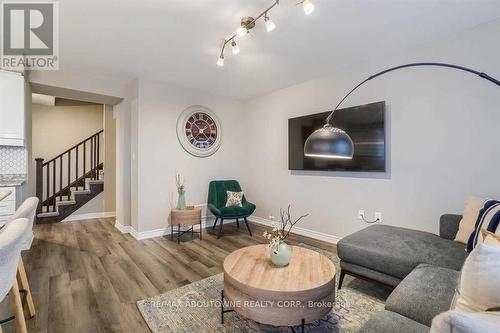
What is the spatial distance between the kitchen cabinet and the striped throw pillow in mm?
4999

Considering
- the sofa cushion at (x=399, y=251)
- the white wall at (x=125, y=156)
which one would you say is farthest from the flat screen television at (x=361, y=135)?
the white wall at (x=125, y=156)

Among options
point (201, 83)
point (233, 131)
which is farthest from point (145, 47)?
point (233, 131)

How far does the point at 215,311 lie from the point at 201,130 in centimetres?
324

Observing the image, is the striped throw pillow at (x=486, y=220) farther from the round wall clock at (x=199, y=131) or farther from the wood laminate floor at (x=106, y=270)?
the round wall clock at (x=199, y=131)

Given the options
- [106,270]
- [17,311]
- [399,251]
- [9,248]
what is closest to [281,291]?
[399,251]

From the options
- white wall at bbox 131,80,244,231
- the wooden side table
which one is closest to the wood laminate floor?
the wooden side table

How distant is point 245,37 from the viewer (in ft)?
8.74

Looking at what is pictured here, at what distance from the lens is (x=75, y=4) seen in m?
2.08

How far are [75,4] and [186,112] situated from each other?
7.56 ft

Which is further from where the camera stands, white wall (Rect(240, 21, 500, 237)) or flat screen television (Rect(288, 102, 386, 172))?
flat screen television (Rect(288, 102, 386, 172))

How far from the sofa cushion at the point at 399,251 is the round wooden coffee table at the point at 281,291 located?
20.5 inches

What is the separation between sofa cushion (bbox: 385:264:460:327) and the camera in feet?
4.33

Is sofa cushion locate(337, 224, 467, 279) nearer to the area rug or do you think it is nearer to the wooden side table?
the area rug

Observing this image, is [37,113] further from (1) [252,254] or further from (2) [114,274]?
(1) [252,254]
